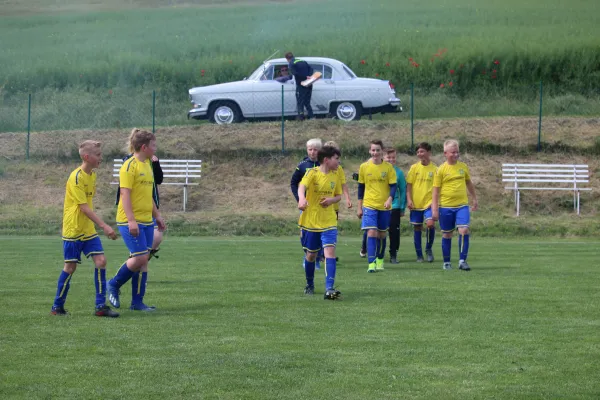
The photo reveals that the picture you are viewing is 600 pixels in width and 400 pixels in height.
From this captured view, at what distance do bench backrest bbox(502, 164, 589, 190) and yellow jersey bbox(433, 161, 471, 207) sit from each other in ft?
37.6

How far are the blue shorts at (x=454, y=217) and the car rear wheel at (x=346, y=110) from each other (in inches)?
589

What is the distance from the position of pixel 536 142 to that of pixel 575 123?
1.94 meters

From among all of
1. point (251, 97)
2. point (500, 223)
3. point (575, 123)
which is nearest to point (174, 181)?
point (251, 97)

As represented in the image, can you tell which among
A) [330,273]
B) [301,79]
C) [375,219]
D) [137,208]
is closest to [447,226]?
[375,219]

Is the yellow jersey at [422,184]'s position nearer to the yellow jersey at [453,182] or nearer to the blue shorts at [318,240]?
the yellow jersey at [453,182]

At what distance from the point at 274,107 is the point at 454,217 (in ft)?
49.8

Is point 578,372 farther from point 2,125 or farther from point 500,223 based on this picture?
point 2,125

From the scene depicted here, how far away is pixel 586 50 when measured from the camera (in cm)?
4138

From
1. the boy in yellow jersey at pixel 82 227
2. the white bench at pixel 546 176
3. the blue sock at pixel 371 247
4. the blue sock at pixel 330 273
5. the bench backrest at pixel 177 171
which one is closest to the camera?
the boy in yellow jersey at pixel 82 227

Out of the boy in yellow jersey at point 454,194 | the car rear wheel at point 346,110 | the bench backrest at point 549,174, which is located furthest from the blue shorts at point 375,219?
the car rear wheel at point 346,110

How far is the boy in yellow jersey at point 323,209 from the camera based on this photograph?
11359 mm

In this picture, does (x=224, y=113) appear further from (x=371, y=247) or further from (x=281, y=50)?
(x=371, y=247)

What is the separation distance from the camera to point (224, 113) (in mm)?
29812

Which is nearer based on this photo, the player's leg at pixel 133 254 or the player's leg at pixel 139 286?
the player's leg at pixel 133 254
